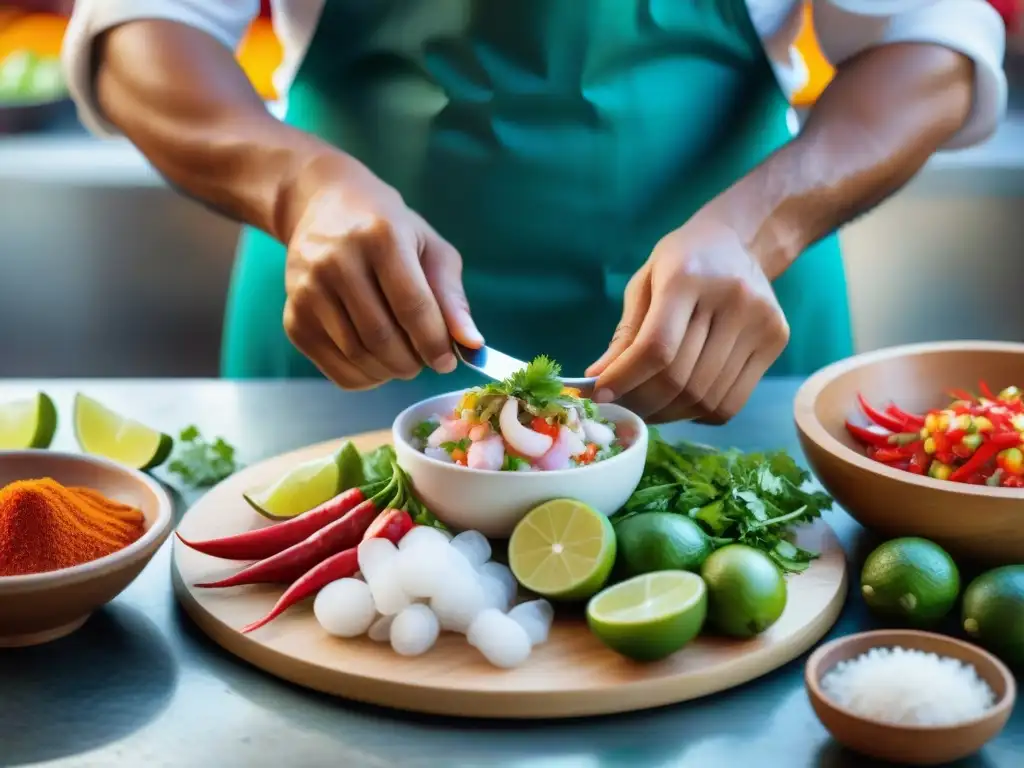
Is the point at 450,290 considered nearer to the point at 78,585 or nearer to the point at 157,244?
the point at 78,585

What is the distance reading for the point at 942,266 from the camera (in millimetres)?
3451

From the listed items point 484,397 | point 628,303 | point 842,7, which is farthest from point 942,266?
point 484,397

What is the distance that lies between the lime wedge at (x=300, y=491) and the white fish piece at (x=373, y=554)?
0.70ft

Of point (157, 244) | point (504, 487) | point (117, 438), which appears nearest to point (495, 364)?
point (504, 487)

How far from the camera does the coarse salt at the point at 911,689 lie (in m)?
0.98

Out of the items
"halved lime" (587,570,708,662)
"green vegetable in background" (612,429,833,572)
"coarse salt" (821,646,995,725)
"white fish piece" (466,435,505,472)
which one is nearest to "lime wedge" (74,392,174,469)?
"white fish piece" (466,435,505,472)

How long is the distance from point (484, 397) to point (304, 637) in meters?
0.32

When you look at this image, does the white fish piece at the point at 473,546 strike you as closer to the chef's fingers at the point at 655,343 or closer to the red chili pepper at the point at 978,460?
the chef's fingers at the point at 655,343

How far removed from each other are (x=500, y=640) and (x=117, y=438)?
2.55 feet

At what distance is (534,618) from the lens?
1.19 meters

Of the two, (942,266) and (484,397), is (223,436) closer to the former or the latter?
(484,397)

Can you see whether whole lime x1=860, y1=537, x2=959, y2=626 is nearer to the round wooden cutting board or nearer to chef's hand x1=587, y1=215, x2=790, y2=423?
the round wooden cutting board

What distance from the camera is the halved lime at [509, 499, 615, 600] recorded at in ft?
3.95

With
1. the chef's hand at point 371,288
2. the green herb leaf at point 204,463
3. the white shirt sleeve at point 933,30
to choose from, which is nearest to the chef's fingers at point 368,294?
the chef's hand at point 371,288
